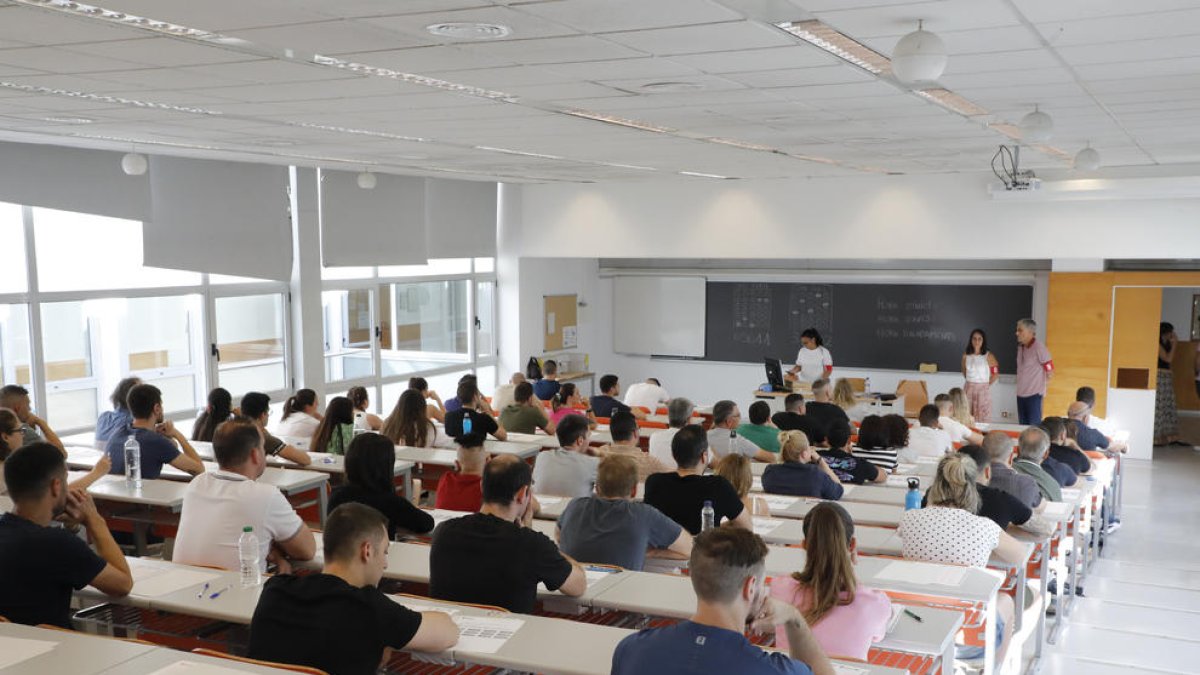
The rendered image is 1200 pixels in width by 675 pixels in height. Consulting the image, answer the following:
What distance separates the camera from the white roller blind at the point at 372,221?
34.3ft

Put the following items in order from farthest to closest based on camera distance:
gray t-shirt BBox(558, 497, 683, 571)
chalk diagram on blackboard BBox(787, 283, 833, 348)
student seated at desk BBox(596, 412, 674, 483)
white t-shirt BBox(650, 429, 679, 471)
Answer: chalk diagram on blackboard BBox(787, 283, 833, 348)
white t-shirt BBox(650, 429, 679, 471)
student seated at desk BBox(596, 412, 674, 483)
gray t-shirt BBox(558, 497, 683, 571)

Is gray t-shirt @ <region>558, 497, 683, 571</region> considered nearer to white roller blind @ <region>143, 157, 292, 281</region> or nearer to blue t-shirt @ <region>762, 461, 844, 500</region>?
blue t-shirt @ <region>762, 461, 844, 500</region>

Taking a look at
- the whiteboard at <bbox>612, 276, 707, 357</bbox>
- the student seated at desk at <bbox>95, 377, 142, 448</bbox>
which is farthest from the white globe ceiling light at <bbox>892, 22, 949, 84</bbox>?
the whiteboard at <bbox>612, 276, 707, 357</bbox>

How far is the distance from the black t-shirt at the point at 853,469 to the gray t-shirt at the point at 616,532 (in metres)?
2.48

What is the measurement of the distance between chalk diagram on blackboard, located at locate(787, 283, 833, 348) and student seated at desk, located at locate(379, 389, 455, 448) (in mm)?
6950

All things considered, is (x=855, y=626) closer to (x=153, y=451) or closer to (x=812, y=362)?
(x=153, y=451)

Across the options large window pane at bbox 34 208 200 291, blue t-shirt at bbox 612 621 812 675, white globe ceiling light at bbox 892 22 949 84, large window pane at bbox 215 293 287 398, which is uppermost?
white globe ceiling light at bbox 892 22 949 84

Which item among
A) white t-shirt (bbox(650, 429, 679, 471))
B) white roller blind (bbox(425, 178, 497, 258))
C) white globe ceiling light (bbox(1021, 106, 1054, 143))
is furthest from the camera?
white roller blind (bbox(425, 178, 497, 258))

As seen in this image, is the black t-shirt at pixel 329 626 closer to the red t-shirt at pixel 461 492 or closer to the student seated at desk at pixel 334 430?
the red t-shirt at pixel 461 492

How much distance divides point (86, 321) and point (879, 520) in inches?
272

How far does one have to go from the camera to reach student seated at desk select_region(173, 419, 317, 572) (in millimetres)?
4125

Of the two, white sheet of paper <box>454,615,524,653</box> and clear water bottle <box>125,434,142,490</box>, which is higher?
clear water bottle <box>125,434,142,490</box>

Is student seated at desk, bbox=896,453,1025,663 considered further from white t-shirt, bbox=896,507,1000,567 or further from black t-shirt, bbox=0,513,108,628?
black t-shirt, bbox=0,513,108,628

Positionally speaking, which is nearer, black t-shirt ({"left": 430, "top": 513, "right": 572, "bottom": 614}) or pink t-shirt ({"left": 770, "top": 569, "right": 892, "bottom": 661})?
pink t-shirt ({"left": 770, "top": 569, "right": 892, "bottom": 661})
